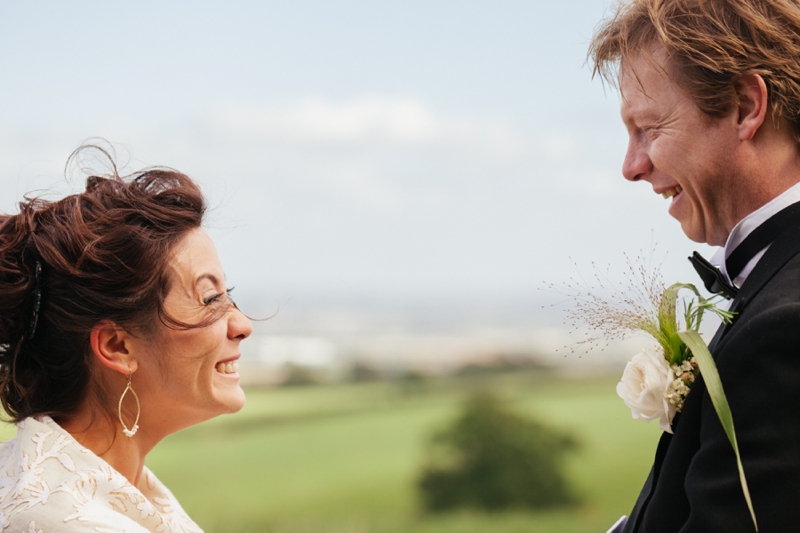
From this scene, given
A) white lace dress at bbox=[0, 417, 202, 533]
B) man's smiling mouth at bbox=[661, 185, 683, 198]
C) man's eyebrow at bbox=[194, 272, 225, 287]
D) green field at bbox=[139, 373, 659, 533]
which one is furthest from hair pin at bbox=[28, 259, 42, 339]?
green field at bbox=[139, 373, 659, 533]

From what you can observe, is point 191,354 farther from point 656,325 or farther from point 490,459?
point 490,459

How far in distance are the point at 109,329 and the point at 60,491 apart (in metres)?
0.60

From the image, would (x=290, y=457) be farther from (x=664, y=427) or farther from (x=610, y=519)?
(x=664, y=427)

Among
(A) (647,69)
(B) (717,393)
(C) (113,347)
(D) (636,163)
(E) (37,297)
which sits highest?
(A) (647,69)

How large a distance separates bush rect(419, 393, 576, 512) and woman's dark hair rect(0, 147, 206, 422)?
10.5 m

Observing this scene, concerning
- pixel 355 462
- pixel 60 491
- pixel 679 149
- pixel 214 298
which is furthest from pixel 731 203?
pixel 355 462

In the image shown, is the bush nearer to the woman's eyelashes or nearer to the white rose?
the woman's eyelashes

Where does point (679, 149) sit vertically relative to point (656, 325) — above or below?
above

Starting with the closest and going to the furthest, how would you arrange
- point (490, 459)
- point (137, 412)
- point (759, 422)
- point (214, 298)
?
point (759, 422) < point (137, 412) < point (214, 298) < point (490, 459)

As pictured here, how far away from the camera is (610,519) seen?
17.0m

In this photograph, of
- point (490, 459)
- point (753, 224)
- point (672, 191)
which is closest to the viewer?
point (753, 224)

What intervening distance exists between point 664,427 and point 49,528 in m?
1.88

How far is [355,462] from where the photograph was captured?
19.5 meters

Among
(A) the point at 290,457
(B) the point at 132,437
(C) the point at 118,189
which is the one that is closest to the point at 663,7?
(C) the point at 118,189
